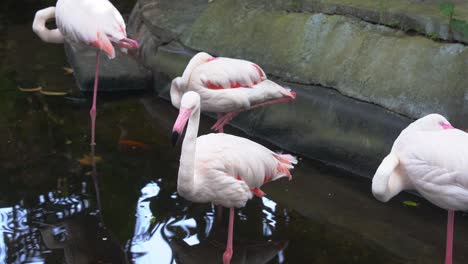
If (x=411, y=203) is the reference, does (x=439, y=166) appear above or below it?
above

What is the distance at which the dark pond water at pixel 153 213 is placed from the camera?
4.06 metres

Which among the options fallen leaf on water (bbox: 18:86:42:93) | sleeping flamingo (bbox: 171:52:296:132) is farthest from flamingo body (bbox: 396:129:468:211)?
fallen leaf on water (bbox: 18:86:42:93)

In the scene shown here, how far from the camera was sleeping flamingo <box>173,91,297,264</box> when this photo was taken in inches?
147

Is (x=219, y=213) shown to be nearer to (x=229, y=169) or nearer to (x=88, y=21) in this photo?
(x=229, y=169)

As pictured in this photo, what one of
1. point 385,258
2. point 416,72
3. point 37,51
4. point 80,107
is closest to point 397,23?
point 416,72

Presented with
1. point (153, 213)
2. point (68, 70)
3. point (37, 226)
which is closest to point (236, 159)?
point (153, 213)

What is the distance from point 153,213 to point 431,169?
5.96ft


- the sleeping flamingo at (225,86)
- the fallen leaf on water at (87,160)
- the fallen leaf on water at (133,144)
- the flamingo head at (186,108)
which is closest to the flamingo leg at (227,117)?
the sleeping flamingo at (225,86)

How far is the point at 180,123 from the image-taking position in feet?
12.1

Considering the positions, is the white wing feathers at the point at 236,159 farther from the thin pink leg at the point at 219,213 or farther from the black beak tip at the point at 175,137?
the thin pink leg at the point at 219,213

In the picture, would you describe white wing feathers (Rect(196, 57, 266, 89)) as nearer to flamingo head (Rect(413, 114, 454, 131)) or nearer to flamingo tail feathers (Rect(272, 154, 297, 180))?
flamingo tail feathers (Rect(272, 154, 297, 180))

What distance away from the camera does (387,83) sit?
5.12 meters

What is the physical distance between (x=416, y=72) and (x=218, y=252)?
2.02 meters

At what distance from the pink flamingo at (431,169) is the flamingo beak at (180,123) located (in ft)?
3.39
